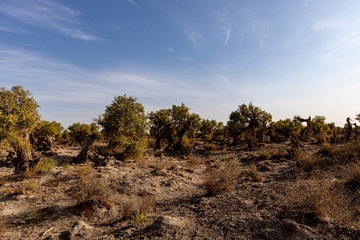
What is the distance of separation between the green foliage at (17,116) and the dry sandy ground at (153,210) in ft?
8.83

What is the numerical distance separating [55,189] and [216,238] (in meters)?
10.7

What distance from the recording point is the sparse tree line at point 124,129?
16422 millimetres

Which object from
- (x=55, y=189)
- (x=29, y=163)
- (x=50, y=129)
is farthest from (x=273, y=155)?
(x=50, y=129)

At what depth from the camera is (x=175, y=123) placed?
35250 millimetres

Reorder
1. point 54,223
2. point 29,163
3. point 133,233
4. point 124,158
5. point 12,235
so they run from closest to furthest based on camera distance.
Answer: point 133,233
point 12,235
point 54,223
point 29,163
point 124,158

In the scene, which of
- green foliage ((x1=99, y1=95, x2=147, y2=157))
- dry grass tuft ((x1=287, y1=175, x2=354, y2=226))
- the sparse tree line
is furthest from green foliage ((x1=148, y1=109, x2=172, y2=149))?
dry grass tuft ((x1=287, y1=175, x2=354, y2=226))

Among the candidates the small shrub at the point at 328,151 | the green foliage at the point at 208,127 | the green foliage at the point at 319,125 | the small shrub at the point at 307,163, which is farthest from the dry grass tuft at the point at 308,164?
the green foliage at the point at 319,125

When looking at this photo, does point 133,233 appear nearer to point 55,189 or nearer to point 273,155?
point 55,189

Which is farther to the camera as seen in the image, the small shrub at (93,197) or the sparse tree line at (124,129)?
the sparse tree line at (124,129)

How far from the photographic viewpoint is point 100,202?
11844 millimetres

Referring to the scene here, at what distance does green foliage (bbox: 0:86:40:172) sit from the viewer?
49.4 ft

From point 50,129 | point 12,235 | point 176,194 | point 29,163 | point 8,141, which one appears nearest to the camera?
point 12,235

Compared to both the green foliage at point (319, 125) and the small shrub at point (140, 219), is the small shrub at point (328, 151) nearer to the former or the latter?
the small shrub at point (140, 219)

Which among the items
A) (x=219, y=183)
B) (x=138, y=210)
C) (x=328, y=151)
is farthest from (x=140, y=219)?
(x=328, y=151)
